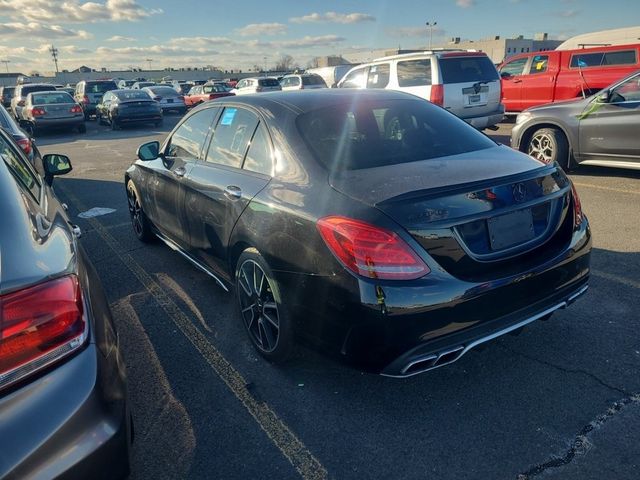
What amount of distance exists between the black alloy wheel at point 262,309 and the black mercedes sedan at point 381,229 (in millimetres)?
12

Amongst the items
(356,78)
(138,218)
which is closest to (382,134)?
(138,218)

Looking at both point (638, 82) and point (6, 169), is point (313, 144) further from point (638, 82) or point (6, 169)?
point (638, 82)

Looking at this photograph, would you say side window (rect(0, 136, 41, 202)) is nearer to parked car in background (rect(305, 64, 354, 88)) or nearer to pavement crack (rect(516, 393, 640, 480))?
pavement crack (rect(516, 393, 640, 480))

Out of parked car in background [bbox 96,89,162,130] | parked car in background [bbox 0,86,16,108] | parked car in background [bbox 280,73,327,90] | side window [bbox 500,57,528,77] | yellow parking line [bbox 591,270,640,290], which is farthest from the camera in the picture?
parked car in background [bbox 0,86,16,108]

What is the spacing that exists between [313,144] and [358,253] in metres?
0.94

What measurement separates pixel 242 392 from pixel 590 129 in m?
6.59

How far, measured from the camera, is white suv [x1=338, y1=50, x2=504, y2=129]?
10.1 meters

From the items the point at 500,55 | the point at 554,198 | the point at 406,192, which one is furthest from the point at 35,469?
the point at 500,55

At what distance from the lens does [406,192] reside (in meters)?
2.36

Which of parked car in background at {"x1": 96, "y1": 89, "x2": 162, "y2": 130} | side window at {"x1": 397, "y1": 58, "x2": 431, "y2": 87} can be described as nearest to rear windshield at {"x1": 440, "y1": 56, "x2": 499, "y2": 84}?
side window at {"x1": 397, "y1": 58, "x2": 431, "y2": 87}

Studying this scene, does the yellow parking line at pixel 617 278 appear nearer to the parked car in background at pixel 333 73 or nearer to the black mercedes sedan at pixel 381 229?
the black mercedes sedan at pixel 381 229

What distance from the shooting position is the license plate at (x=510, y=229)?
92.4 inches

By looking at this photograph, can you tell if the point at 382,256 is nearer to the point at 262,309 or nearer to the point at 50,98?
the point at 262,309

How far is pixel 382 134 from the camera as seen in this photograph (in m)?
3.16
